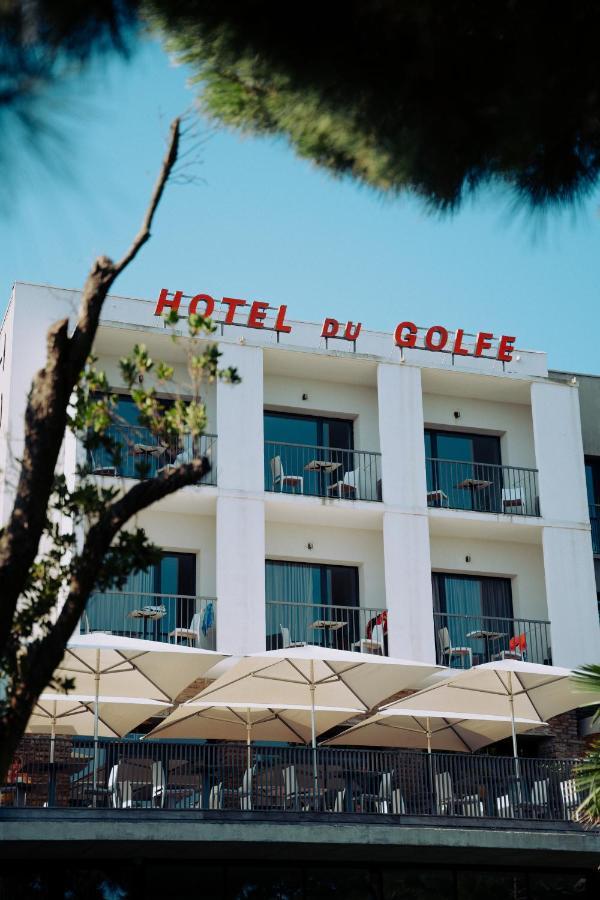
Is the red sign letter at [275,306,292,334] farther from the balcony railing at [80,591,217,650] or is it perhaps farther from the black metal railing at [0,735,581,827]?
the black metal railing at [0,735,581,827]

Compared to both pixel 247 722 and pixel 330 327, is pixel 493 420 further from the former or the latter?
pixel 247 722

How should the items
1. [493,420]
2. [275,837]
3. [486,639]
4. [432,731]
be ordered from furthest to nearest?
[493,420], [486,639], [432,731], [275,837]

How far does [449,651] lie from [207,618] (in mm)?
4679

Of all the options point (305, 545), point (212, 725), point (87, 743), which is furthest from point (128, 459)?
point (87, 743)

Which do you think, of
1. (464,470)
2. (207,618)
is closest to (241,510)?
(207,618)

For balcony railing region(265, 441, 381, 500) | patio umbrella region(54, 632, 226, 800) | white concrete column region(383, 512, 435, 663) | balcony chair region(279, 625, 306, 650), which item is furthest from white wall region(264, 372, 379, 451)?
patio umbrella region(54, 632, 226, 800)

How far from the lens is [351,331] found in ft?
94.4

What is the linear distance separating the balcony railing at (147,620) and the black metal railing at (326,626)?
133 centimetres

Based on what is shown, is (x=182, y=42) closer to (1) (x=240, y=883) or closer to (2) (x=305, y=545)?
(1) (x=240, y=883)

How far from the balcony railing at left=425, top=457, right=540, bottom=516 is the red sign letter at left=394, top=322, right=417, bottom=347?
239 cm

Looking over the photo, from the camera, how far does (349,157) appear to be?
7926 mm

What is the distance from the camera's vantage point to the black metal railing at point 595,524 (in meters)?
29.8

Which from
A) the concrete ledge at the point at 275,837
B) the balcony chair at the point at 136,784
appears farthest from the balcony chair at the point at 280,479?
the balcony chair at the point at 136,784

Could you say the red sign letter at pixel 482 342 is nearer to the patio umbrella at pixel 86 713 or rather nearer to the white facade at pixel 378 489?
the white facade at pixel 378 489
